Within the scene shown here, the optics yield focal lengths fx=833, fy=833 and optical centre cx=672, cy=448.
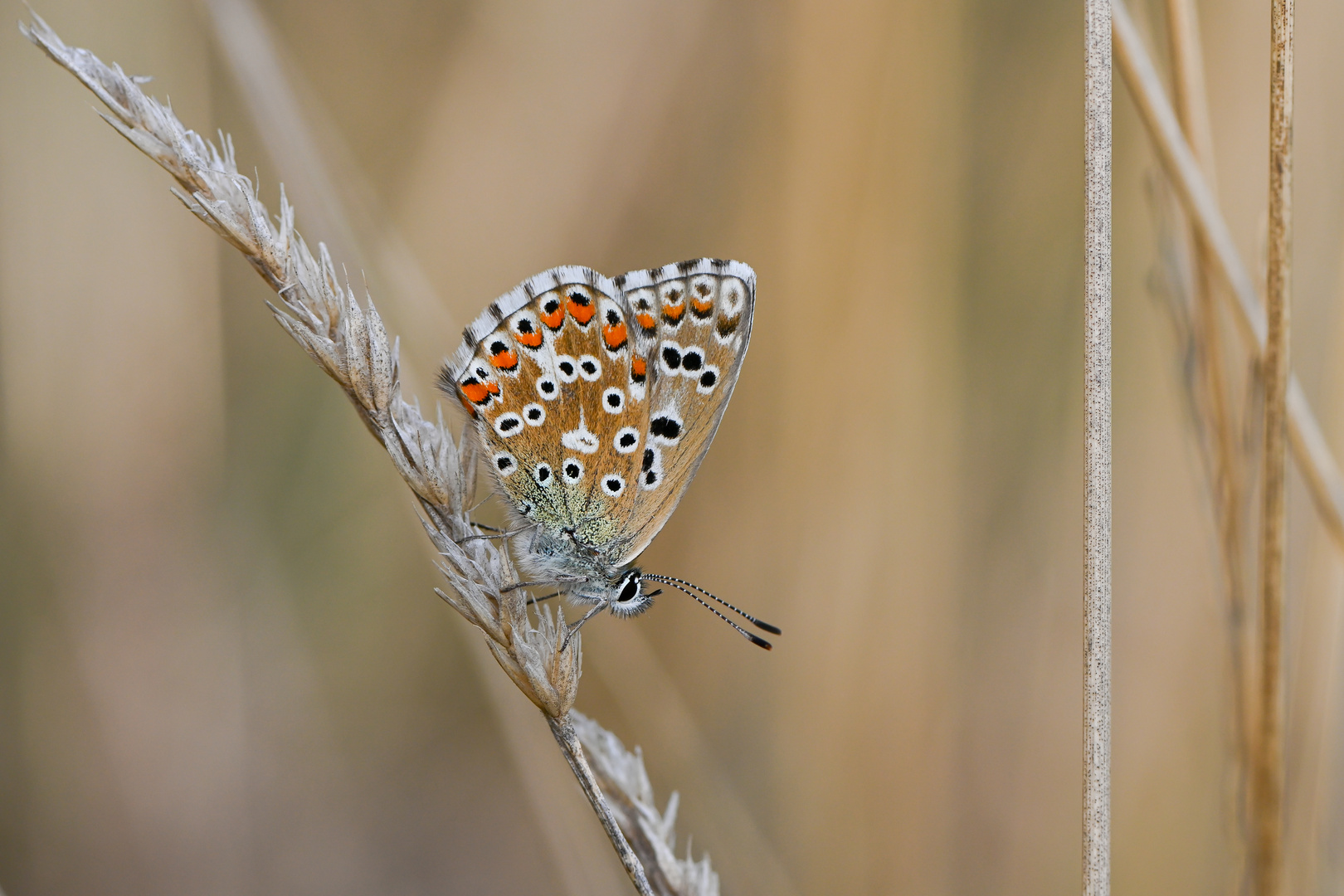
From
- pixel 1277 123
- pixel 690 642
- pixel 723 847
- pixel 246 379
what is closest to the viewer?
pixel 1277 123

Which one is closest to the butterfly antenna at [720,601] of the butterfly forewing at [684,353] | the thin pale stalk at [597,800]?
the butterfly forewing at [684,353]

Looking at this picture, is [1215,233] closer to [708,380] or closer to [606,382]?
[708,380]

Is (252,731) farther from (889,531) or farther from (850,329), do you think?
(850,329)

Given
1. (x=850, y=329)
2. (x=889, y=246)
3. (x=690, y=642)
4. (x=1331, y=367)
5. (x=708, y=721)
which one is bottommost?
(x=708, y=721)

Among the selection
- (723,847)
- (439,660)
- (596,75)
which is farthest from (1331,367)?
(439,660)

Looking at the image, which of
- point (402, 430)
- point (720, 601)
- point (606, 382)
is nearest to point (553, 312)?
point (606, 382)
